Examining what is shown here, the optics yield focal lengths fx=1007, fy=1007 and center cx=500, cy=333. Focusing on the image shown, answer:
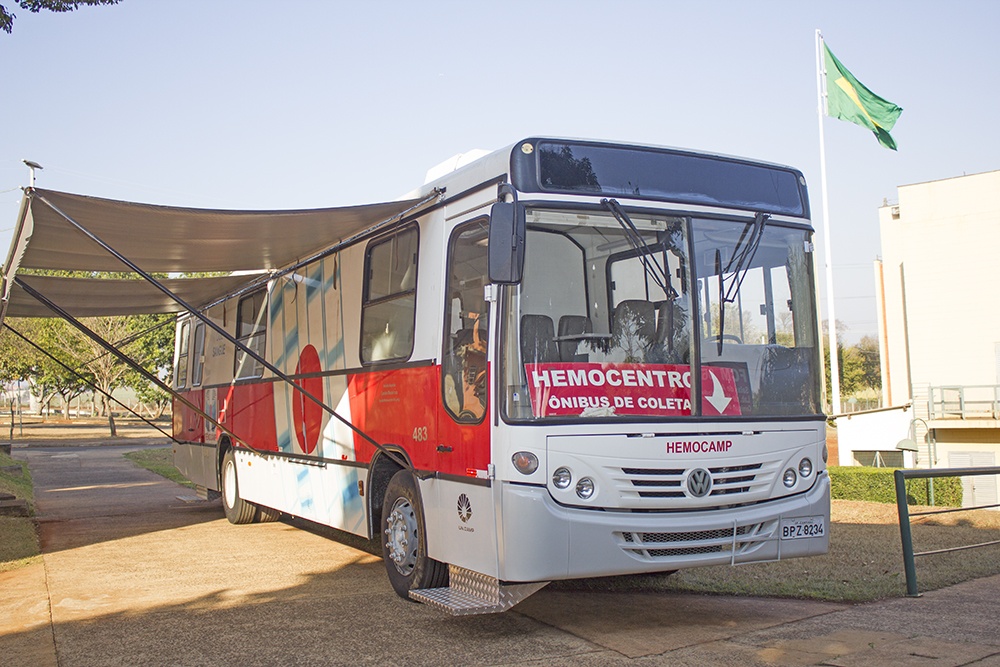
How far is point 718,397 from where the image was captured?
21.8 ft

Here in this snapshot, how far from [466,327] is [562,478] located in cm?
130

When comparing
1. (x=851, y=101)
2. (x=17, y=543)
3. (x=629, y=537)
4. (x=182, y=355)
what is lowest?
(x=17, y=543)

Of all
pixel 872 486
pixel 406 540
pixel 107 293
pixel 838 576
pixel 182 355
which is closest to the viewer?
pixel 406 540

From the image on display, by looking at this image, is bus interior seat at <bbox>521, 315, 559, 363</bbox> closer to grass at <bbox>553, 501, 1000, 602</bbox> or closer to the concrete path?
the concrete path

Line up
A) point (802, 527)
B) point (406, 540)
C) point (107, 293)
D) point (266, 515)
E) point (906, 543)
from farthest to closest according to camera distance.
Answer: point (266, 515), point (107, 293), point (906, 543), point (406, 540), point (802, 527)

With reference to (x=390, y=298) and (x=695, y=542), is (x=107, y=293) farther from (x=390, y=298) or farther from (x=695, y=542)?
(x=695, y=542)

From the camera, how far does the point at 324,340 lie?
9.59m

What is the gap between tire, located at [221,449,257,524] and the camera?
12820 millimetres

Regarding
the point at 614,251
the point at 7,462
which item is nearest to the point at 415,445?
the point at 614,251

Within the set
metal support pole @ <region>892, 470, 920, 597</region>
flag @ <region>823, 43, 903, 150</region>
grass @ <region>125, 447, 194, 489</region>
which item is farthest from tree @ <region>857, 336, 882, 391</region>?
metal support pole @ <region>892, 470, 920, 597</region>

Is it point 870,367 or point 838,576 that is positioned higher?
point 870,367

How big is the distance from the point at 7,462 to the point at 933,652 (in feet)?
64.7

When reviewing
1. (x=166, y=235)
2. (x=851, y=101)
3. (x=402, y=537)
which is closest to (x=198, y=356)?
(x=166, y=235)

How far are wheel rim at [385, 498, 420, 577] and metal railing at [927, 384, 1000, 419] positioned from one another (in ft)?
95.0
